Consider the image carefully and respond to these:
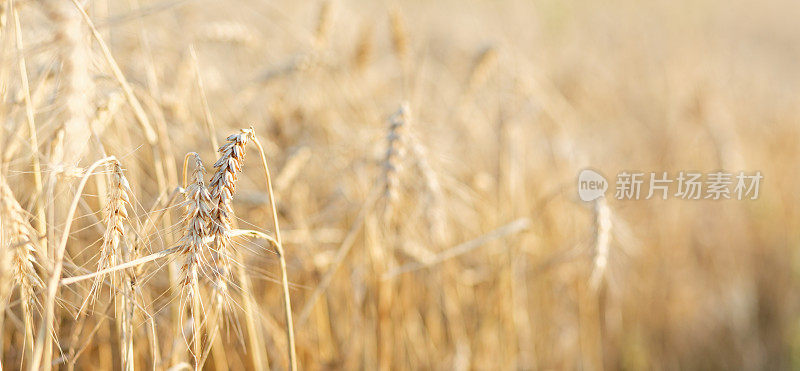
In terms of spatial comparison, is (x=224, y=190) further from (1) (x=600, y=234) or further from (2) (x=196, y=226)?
(1) (x=600, y=234)

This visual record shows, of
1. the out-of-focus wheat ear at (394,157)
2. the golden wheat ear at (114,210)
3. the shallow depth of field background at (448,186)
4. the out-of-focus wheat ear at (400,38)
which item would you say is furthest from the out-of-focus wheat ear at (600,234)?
the golden wheat ear at (114,210)

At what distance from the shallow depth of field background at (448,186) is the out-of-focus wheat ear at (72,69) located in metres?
0.02

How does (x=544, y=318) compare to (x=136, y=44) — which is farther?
(x=544, y=318)

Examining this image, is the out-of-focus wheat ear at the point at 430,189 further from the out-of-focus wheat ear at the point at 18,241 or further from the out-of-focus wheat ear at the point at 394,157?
the out-of-focus wheat ear at the point at 18,241

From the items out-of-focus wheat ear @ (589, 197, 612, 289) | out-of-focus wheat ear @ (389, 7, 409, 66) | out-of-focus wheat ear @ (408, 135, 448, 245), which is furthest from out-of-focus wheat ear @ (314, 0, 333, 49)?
out-of-focus wheat ear @ (589, 197, 612, 289)

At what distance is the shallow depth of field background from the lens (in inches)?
53.4

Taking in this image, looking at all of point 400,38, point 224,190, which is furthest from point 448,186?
point 224,190

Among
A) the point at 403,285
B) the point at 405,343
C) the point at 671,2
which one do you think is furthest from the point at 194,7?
the point at 671,2

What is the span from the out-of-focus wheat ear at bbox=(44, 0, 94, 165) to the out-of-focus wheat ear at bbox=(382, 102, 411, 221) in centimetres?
54

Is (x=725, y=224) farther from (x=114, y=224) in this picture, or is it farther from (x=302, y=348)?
(x=114, y=224)

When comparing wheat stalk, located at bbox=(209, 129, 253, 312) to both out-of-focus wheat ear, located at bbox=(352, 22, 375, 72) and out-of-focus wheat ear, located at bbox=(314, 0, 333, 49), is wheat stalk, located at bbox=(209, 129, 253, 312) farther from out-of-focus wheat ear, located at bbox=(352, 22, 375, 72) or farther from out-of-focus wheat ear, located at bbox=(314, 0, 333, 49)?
out-of-focus wheat ear, located at bbox=(352, 22, 375, 72)

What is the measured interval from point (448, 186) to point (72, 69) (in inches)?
34.9

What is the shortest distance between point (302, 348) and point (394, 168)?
0.61m

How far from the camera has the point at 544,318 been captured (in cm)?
202
